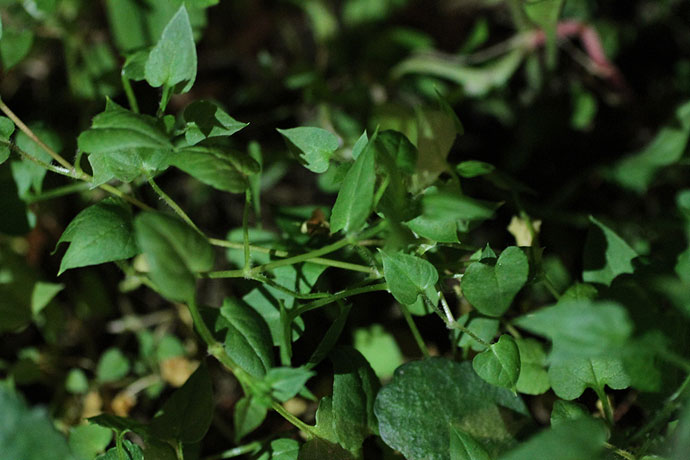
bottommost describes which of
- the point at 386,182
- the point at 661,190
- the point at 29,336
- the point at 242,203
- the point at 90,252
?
the point at 29,336

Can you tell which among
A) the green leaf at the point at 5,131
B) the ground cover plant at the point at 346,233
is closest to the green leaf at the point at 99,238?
the ground cover plant at the point at 346,233

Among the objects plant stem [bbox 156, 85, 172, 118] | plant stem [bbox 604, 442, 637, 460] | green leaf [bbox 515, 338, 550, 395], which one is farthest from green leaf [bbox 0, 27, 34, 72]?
plant stem [bbox 604, 442, 637, 460]

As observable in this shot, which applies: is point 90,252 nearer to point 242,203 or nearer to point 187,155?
point 187,155

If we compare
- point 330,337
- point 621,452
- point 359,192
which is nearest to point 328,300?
point 330,337

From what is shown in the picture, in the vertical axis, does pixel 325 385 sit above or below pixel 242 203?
below

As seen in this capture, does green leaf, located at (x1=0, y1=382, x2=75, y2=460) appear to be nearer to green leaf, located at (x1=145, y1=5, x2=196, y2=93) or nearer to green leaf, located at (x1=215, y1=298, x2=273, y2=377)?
green leaf, located at (x1=215, y1=298, x2=273, y2=377)

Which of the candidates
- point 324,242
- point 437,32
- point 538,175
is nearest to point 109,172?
point 324,242

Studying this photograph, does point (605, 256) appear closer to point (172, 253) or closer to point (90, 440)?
point (172, 253)

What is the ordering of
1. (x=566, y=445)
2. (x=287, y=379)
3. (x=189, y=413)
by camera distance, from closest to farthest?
(x=566, y=445)
(x=287, y=379)
(x=189, y=413)
